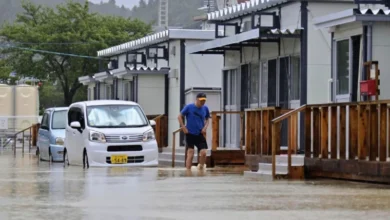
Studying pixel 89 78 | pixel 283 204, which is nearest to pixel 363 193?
pixel 283 204

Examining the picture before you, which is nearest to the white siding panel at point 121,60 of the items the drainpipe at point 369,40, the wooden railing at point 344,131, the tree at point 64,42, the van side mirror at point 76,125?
the tree at point 64,42

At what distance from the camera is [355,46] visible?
21828mm

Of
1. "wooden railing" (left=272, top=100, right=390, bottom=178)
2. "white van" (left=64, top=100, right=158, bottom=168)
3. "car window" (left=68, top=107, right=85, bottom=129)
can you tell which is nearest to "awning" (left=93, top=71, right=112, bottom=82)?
"car window" (left=68, top=107, right=85, bottom=129)

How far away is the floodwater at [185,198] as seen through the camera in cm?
1113

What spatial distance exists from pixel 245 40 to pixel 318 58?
7.18ft

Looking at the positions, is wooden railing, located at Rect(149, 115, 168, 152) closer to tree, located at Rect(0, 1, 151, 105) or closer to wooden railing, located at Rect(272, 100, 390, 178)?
wooden railing, located at Rect(272, 100, 390, 178)

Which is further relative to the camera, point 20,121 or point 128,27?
point 128,27

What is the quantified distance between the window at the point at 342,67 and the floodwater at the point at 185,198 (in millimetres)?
5086

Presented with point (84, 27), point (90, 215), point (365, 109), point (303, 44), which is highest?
point (84, 27)

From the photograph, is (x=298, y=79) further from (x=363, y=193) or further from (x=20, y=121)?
(x=20, y=121)

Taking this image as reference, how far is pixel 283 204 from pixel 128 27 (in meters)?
52.2

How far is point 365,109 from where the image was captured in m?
17.0

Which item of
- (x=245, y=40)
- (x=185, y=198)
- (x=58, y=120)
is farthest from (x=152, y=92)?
(x=185, y=198)

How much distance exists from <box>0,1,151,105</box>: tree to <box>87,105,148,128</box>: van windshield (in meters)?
33.0
